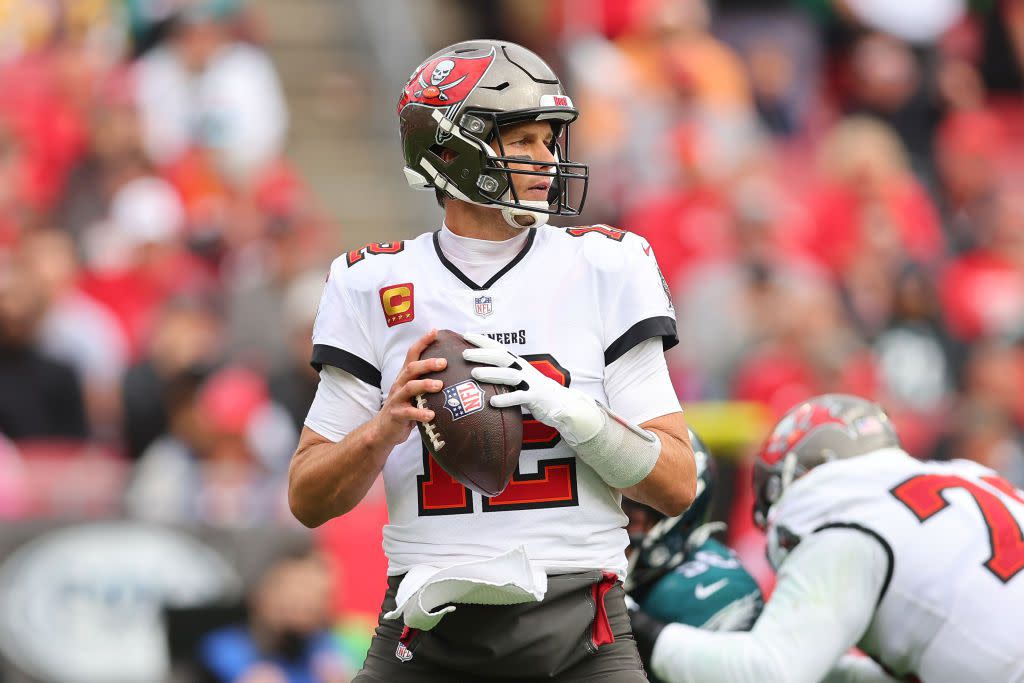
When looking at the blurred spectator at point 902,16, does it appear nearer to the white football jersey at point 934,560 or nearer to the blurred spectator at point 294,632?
the blurred spectator at point 294,632

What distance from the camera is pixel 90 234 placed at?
10133mm

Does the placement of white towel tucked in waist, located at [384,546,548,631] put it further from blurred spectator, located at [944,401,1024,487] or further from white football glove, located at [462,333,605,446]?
blurred spectator, located at [944,401,1024,487]

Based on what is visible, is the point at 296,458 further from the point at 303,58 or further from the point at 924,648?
the point at 303,58

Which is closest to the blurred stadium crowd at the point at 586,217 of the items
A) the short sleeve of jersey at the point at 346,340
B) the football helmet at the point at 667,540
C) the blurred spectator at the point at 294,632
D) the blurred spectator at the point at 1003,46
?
the blurred spectator at the point at 1003,46

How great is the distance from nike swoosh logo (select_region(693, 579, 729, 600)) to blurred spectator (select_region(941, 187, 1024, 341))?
23.8 feet

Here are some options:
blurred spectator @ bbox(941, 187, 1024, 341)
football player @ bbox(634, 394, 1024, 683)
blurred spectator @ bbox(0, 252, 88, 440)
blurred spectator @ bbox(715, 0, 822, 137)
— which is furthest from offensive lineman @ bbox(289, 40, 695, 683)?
blurred spectator @ bbox(715, 0, 822, 137)

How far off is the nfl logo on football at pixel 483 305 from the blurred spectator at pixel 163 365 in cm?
526

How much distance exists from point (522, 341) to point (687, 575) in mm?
1258

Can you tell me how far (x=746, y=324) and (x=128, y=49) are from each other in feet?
16.1

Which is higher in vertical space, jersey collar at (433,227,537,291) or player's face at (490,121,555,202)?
player's face at (490,121,555,202)

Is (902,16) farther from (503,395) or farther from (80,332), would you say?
(503,395)

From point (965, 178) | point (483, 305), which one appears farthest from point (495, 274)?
point (965, 178)

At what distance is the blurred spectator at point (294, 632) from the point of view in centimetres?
725

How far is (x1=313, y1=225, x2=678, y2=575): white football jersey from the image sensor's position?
3729mm
